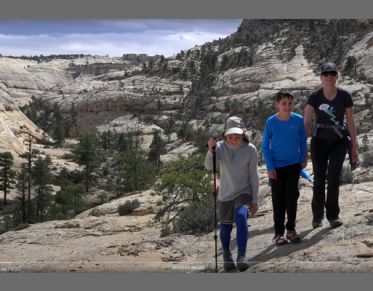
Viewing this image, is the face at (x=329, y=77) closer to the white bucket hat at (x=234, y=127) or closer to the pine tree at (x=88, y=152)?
the white bucket hat at (x=234, y=127)

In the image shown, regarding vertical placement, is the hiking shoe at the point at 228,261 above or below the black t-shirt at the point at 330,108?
below

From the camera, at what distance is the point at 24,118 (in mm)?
9828

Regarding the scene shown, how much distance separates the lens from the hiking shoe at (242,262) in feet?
16.6

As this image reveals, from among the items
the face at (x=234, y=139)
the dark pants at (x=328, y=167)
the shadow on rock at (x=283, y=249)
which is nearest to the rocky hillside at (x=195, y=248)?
the shadow on rock at (x=283, y=249)

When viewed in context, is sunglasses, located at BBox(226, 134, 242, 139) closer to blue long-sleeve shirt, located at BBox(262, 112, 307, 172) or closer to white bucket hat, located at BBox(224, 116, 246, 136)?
white bucket hat, located at BBox(224, 116, 246, 136)

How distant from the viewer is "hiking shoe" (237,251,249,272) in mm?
5055

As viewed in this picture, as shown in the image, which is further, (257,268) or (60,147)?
(60,147)


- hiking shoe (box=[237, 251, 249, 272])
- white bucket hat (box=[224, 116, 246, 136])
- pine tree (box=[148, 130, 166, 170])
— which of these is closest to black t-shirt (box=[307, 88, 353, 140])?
white bucket hat (box=[224, 116, 246, 136])

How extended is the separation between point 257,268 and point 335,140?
4.92 feet

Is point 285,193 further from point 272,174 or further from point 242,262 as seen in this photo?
point 242,262

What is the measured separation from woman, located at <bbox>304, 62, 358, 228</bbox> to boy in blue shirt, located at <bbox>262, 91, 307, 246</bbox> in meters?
0.28

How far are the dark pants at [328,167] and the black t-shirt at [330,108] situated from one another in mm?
110

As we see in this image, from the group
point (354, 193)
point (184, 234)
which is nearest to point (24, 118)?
point (184, 234)

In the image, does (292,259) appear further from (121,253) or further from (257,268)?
(121,253)
